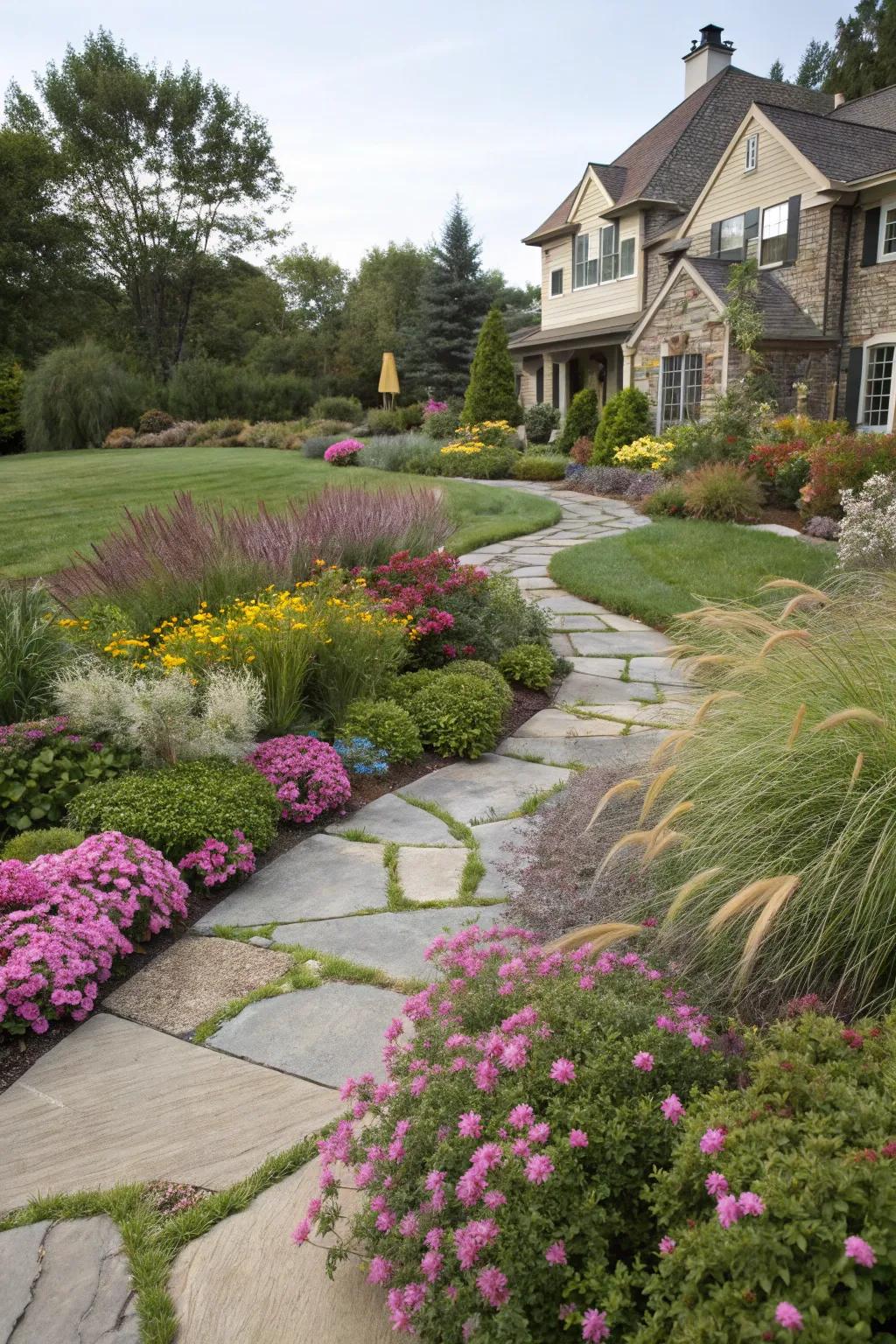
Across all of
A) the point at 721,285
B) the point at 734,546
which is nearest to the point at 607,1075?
the point at 734,546

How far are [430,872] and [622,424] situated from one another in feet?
47.2

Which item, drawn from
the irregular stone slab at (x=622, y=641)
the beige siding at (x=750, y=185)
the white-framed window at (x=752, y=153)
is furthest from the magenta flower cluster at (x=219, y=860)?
the white-framed window at (x=752, y=153)

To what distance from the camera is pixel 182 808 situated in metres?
3.39

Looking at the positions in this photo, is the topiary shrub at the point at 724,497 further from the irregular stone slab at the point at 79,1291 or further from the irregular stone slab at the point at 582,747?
the irregular stone slab at the point at 79,1291

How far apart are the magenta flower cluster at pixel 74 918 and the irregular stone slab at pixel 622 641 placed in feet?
13.4

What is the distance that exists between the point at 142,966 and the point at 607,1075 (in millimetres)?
1781

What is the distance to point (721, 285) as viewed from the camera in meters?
15.7

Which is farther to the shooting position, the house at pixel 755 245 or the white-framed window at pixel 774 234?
the white-framed window at pixel 774 234

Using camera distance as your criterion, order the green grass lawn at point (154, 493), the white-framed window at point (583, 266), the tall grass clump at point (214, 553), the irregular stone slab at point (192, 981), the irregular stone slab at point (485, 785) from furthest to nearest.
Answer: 1. the white-framed window at point (583, 266)
2. the green grass lawn at point (154, 493)
3. the tall grass clump at point (214, 553)
4. the irregular stone slab at point (485, 785)
5. the irregular stone slab at point (192, 981)

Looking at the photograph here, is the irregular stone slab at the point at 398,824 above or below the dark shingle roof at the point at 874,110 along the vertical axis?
below

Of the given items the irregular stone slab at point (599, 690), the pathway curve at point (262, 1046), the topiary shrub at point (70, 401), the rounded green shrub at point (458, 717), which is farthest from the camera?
the topiary shrub at point (70, 401)

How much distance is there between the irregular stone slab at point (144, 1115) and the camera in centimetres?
199

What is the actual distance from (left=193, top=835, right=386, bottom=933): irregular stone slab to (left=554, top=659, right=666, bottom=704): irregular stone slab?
2.25 meters

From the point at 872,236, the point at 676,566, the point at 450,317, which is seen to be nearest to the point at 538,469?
the point at 872,236
